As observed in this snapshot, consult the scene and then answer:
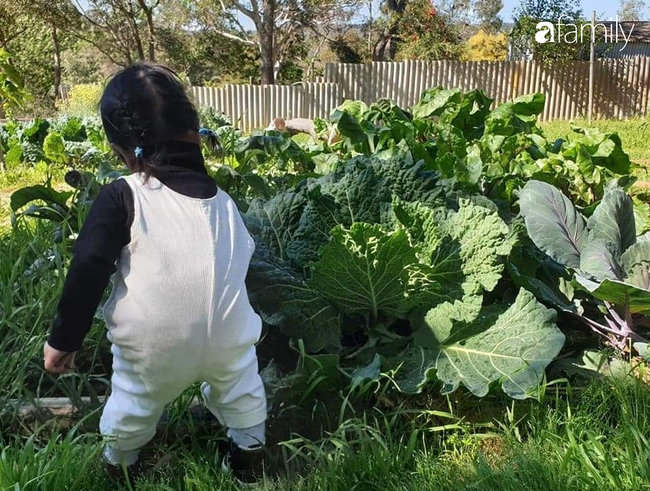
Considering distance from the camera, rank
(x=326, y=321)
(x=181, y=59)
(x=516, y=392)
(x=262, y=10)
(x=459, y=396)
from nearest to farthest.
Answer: (x=516, y=392) < (x=459, y=396) < (x=326, y=321) < (x=262, y=10) < (x=181, y=59)

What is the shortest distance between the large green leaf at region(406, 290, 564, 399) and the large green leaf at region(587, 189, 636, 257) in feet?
1.57

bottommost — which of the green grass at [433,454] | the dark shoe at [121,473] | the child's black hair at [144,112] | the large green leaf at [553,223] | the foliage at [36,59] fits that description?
the dark shoe at [121,473]

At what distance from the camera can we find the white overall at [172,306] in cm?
156

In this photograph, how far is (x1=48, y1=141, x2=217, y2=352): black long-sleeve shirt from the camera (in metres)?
1.52

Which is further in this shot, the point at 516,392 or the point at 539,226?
the point at 539,226

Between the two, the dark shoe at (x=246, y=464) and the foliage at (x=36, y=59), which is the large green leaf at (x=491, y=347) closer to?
the dark shoe at (x=246, y=464)

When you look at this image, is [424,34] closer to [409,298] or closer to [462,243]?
[462,243]

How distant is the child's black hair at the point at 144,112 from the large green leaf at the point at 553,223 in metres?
1.38

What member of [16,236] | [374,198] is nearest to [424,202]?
[374,198]

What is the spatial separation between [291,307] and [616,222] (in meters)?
1.23

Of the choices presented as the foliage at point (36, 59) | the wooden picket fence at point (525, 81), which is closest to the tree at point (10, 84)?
the wooden picket fence at point (525, 81)

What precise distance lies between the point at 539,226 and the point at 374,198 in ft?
2.01

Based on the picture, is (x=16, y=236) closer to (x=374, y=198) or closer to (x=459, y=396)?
(x=374, y=198)

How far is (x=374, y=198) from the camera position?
240cm
